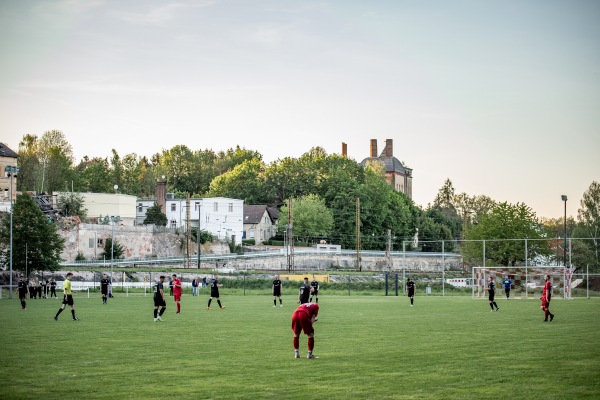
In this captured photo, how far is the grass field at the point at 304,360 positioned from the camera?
581 inches

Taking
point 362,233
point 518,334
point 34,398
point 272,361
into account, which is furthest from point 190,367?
point 362,233

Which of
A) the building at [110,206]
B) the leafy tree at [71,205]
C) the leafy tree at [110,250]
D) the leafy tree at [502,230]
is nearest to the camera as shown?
the leafy tree at [502,230]

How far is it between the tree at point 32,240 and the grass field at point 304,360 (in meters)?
45.7

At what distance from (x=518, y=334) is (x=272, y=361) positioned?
1029 cm

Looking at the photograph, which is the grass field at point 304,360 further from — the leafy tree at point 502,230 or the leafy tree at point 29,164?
the leafy tree at point 29,164

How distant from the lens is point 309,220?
130 m

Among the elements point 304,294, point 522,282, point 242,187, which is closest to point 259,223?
point 242,187

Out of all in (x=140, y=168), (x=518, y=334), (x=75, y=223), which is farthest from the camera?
(x=140, y=168)

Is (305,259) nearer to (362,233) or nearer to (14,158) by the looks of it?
→ (362,233)

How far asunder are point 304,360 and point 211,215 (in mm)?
112444

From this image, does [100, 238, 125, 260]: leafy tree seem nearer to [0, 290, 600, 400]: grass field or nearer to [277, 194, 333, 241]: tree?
[277, 194, 333, 241]: tree

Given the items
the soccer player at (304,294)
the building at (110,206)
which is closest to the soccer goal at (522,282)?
the soccer player at (304,294)

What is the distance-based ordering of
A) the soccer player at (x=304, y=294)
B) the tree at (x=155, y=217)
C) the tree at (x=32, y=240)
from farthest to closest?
1. the tree at (x=155, y=217)
2. the tree at (x=32, y=240)
3. the soccer player at (x=304, y=294)

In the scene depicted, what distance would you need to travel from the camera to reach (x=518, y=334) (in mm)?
25656
